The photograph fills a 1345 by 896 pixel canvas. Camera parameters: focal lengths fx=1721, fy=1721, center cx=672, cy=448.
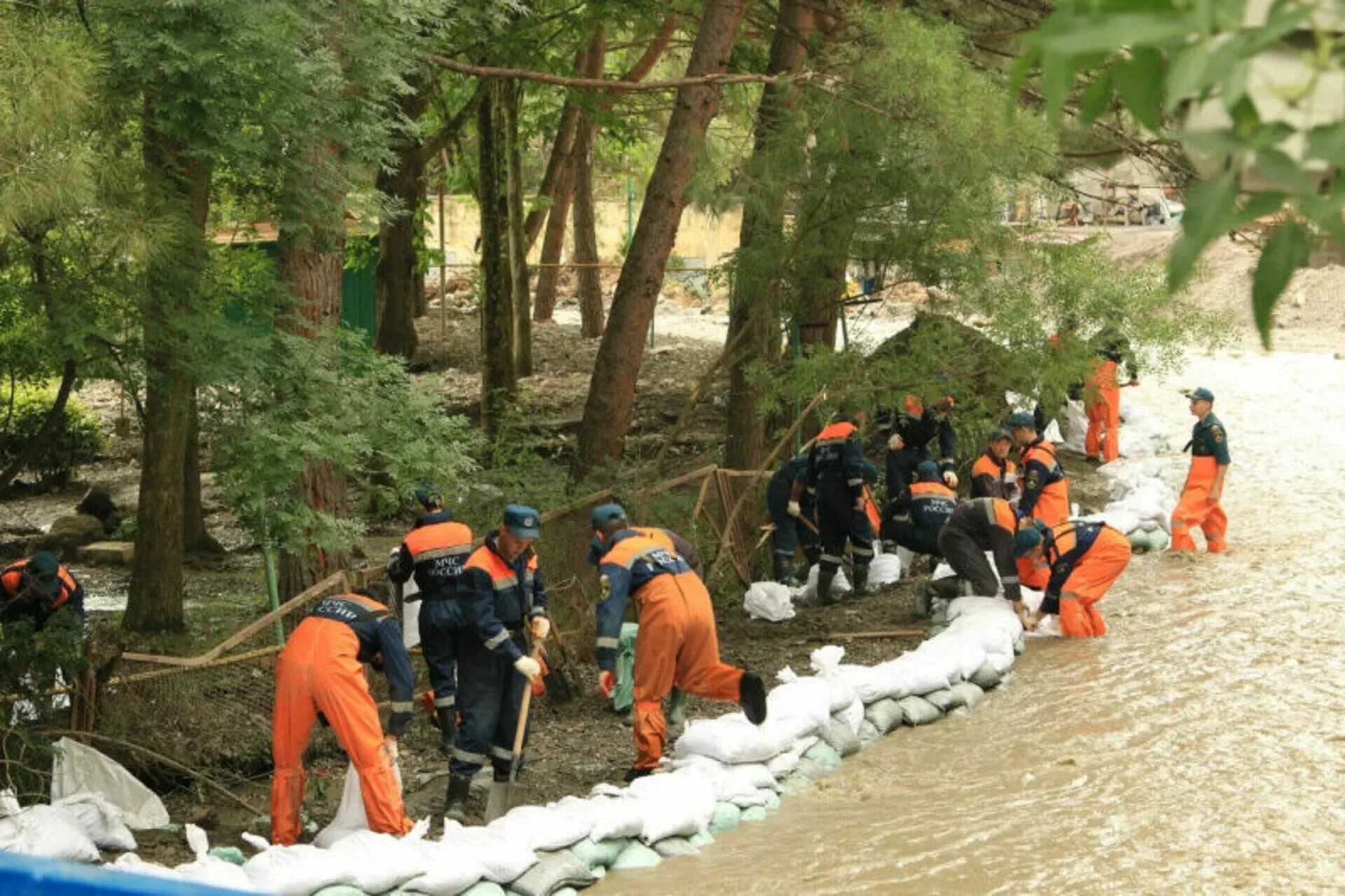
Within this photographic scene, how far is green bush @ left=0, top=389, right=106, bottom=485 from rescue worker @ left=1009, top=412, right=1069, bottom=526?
8539 millimetres

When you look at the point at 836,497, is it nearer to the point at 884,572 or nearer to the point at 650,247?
the point at 884,572

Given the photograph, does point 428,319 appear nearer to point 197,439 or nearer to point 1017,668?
point 197,439

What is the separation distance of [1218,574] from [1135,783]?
16.5 feet

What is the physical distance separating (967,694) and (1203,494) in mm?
4580

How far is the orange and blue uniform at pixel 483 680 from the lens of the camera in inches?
296

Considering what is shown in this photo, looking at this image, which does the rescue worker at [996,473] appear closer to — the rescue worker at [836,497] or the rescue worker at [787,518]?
the rescue worker at [836,497]

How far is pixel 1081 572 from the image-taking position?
10914mm

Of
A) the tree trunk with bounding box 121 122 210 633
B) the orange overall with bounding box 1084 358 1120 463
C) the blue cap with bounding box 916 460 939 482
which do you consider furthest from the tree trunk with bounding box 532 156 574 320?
the tree trunk with bounding box 121 122 210 633

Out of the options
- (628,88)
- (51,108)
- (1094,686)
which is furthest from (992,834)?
(628,88)

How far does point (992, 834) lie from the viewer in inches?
298

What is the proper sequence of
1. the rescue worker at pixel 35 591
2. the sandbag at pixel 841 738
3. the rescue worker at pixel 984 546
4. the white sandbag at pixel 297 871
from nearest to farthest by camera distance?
the white sandbag at pixel 297 871
the rescue worker at pixel 35 591
the sandbag at pixel 841 738
the rescue worker at pixel 984 546

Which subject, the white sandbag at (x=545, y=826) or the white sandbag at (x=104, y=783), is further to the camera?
the white sandbag at (x=104, y=783)

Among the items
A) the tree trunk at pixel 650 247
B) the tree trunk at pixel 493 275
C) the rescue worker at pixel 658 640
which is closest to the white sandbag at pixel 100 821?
the rescue worker at pixel 658 640

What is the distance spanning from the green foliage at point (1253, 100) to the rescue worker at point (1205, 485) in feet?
37.5
